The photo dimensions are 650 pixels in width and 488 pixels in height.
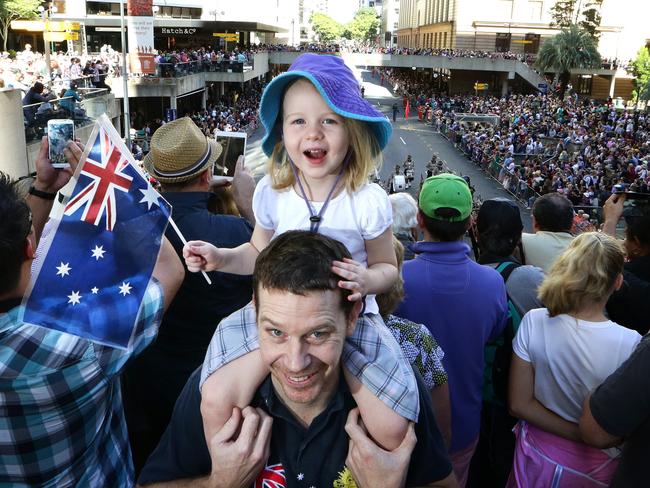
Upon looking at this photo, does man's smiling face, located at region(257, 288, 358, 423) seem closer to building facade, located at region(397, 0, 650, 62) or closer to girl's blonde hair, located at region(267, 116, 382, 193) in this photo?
girl's blonde hair, located at region(267, 116, 382, 193)

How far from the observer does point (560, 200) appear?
171 inches

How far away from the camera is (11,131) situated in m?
9.47

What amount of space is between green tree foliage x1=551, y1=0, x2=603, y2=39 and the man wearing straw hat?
65.6m

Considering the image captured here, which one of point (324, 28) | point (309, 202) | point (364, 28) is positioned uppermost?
point (364, 28)

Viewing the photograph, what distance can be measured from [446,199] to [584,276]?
83 centimetres

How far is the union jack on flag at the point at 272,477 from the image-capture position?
2.10 meters

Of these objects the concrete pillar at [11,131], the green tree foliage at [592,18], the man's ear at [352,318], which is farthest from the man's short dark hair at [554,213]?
the green tree foliage at [592,18]

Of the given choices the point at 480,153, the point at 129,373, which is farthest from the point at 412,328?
the point at 480,153

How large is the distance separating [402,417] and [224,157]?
8.53ft

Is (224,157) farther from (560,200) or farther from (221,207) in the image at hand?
(560,200)

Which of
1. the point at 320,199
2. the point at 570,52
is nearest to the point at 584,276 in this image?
the point at 320,199

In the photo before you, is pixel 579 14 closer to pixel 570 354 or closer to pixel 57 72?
pixel 57 72

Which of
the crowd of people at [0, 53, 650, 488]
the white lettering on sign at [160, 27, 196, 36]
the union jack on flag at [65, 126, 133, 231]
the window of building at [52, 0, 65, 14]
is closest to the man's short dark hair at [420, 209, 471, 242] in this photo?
the crowd of people at [0, 53, 650, 488]

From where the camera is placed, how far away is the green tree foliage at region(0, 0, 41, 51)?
1790 inches
